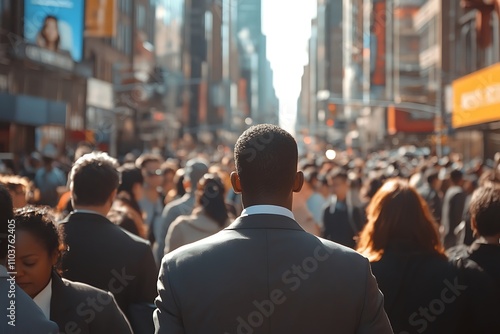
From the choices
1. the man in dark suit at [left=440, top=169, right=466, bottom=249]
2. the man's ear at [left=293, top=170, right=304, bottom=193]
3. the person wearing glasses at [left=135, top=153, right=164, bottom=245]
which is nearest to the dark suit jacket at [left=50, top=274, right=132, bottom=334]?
the man's ear at [left=293, top=170, right=304, bottom=193]

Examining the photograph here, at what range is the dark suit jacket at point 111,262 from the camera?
17.5ft

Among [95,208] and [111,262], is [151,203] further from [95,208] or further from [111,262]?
[111,262]

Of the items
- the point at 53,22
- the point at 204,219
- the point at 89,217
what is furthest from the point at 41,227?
the point at 53,22

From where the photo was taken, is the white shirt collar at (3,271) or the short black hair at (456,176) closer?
the white shirt collar at (3,271)

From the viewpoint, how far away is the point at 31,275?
12.7 feet

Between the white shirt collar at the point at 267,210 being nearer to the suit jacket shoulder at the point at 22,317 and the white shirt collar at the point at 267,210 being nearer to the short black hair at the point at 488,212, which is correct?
the suit jacket shoulder at the point at 22,317

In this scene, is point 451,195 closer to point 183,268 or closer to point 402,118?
point 183,268

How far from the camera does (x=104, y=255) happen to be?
5418mm

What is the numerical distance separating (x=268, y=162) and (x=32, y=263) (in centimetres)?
106

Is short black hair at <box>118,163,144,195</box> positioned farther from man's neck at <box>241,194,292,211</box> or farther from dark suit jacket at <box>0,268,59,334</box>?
dark suit jacket at <box>0,268,59,334</box>

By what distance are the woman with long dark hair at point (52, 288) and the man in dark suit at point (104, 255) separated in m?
1.24

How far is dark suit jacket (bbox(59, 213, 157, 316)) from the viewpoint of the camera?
5.34m

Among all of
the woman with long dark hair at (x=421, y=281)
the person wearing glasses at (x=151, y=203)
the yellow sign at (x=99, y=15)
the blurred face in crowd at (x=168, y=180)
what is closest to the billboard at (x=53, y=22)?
the yellow sign at (x=99, y=15)

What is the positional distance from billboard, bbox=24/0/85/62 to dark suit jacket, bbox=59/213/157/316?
39.9 m
